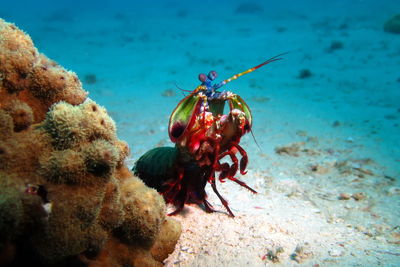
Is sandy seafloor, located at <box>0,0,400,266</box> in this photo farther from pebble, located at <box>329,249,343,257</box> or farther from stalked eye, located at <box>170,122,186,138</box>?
stalked eye, located at <box>170,122,186,138</box>

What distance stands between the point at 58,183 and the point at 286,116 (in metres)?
9.60

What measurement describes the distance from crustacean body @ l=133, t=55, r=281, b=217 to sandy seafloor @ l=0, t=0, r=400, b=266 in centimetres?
46

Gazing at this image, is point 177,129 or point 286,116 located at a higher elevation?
point 286,116

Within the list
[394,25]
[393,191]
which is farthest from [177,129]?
[394,25]

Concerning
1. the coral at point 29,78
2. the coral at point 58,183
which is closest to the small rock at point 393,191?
the coral at point 58,183

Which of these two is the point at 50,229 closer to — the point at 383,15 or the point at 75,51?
the point at 75,51

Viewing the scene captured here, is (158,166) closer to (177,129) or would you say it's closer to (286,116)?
(177,129)

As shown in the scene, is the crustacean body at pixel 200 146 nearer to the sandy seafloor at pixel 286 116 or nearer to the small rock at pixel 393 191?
the sandy seafloor at pixel 286 116

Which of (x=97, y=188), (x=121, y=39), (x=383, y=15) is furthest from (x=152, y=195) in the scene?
(x=383, y=15)

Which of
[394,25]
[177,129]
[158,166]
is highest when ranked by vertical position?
[394,25]

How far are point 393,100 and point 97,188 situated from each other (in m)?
12.8

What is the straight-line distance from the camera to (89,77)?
1612 cm

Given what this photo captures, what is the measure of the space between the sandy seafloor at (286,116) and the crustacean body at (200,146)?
0.46m

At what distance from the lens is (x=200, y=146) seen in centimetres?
325
